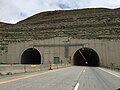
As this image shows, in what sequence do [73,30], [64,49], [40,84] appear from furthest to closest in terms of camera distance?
[73,30]
[64,49]
[40,84]

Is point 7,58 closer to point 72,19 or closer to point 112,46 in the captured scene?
point 112,46

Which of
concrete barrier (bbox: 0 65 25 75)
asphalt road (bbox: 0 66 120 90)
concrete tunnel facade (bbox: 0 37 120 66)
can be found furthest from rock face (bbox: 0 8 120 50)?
asphalt road (bbox: 0 66 120 90)

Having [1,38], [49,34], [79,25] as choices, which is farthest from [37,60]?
[79,25]

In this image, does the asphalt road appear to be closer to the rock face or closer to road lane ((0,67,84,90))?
road lane ((0,67,84,90))

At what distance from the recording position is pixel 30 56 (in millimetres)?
67500

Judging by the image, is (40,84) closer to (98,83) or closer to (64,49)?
(98,83)

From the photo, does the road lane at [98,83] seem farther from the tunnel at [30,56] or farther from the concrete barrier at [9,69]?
the tunnel at [30,56]

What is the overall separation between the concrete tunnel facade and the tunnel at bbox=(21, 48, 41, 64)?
1.90 m

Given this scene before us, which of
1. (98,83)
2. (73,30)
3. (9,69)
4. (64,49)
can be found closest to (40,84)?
(98,83)

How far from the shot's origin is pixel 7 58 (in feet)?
201

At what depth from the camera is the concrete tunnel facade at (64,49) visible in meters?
55.0

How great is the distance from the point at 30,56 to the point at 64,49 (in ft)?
44.3

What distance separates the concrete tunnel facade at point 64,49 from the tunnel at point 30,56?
190 cm

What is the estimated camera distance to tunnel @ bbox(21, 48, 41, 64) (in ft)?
204
